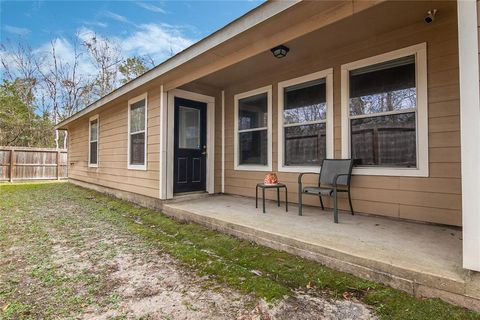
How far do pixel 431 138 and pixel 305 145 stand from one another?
5.15 ft

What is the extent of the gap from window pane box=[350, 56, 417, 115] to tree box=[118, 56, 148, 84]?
14.7 metres

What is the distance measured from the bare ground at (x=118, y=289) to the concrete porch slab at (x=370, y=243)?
1.38 ft

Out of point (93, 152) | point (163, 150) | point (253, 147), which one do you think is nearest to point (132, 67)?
point (93, 152)

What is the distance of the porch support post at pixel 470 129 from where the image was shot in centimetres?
154

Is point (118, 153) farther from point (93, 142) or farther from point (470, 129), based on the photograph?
point (470, 129)

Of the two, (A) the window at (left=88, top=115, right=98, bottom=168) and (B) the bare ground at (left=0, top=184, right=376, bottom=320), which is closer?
(B) the bare ground at (left=0, top=184, right=376, bottom=320)

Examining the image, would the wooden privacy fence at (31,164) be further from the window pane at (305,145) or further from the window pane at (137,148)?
the window pane at (305,145)

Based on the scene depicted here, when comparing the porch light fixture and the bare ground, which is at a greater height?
the porch light fixture

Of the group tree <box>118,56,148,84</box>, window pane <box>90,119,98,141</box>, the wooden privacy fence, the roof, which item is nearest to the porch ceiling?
the roof

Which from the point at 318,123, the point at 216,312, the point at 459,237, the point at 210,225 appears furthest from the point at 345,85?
the point at 216,312

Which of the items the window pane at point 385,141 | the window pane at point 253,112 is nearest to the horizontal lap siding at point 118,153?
the window pane at point 253,112

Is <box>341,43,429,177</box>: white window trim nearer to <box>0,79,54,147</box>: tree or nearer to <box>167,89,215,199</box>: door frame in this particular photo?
<box>167,89,215,199</box>: door frame

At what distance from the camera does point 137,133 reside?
17.9ft

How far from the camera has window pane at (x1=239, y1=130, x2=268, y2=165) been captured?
4523 millimetres
